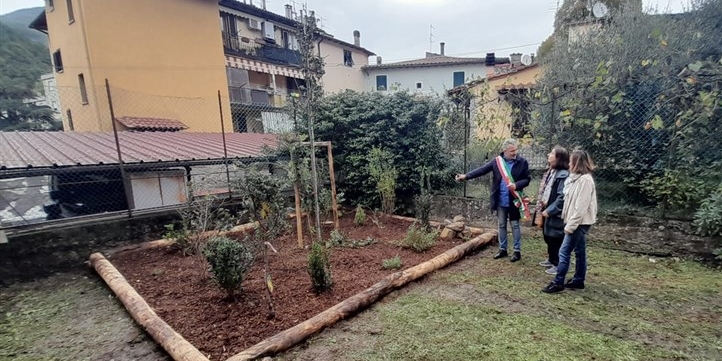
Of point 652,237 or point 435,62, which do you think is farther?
point 435,62

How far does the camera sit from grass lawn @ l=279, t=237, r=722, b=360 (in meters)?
2.53

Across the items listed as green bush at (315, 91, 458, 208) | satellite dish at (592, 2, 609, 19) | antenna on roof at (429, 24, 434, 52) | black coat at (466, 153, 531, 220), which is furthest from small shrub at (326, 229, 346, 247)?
antenna on roof at (429, 24, 434, 52)

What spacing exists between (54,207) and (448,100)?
8.19 meters

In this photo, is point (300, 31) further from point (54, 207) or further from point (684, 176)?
point (54, 207)

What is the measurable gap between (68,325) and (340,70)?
23.8 m

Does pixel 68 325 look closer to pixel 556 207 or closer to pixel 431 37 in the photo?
pixel 556 207

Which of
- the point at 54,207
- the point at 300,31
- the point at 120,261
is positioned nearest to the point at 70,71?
the point at 54,207

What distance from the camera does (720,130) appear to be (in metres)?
3.96

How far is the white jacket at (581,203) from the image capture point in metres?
3.20

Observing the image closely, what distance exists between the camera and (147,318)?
3.03m

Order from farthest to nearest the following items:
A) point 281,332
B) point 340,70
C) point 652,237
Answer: point 340,70 → point 652,237 → point 281,332

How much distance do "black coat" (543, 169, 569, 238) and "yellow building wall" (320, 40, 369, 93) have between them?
20317 millimetres

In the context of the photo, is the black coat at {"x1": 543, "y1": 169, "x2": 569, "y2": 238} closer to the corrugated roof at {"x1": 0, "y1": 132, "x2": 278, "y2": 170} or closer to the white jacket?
the white jacket

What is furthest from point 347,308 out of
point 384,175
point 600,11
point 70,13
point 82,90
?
point 70,13
